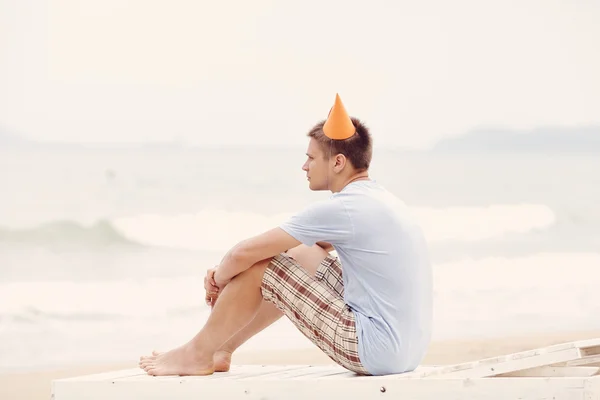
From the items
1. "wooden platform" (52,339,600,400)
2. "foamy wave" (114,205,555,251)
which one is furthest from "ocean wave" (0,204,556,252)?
"wooden platform" (52,339,600,400)

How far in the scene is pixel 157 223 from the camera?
323 inches

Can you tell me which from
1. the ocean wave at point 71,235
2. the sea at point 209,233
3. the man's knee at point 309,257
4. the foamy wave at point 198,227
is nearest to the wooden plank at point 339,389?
the man's knee at point 309,257

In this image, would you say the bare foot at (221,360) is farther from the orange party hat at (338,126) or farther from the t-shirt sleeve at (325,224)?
the orange party hat at (338,126)

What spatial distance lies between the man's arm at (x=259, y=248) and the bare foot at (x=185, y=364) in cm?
25

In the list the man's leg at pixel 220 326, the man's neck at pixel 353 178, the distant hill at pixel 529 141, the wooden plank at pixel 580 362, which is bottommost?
the wooden plank at pixel 580 362

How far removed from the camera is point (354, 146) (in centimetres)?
211

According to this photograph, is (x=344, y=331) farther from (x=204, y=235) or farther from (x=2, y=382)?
(x=204, y=235)

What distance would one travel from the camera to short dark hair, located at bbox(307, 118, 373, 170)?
6.90ft

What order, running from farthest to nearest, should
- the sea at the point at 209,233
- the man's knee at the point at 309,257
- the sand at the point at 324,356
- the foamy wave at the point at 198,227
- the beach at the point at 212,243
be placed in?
the foamy wave at the point at 198,227 < the sea at the point at 209,233 < the beach at the point at 212,243 < the sand at the point at 324,356 < the man's knee at the point at 309,257

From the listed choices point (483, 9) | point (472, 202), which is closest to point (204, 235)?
point (472, 202)

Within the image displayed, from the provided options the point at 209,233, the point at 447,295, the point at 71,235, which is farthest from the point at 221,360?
the point at 71,235

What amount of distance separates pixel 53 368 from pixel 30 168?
7.90 feet

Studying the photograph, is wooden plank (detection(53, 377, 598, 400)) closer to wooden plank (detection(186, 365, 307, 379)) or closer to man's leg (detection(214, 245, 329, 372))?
wooden plank (detection(186, 365, 307, 379))

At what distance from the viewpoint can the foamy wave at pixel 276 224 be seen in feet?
26.5
